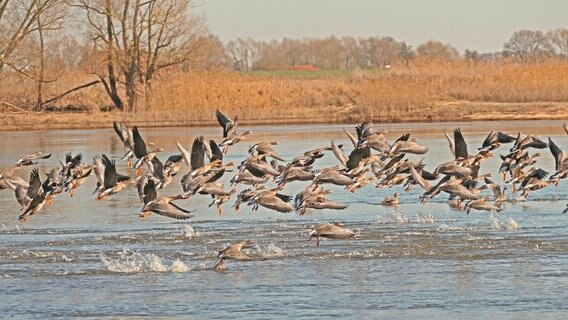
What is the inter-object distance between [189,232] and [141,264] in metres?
2.41

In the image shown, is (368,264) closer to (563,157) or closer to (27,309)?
(27,309)

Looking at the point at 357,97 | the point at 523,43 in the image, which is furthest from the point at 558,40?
the point at 357,97

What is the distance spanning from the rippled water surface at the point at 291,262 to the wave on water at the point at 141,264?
0.07ft

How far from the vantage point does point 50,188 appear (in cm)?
1630

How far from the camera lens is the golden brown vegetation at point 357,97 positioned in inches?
1698

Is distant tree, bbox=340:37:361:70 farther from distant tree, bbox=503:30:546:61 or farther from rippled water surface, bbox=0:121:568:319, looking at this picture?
rippled water surface, bbox=0:121:568:319

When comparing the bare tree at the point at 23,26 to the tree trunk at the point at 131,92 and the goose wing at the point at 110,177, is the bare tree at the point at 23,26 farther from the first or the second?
the goose wing at the point at 110,177

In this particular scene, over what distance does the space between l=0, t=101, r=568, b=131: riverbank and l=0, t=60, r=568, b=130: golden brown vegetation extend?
38mm

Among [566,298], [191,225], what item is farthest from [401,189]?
[566,298]

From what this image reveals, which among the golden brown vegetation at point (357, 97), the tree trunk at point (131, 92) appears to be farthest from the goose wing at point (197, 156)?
the tree trunk at point (131, 92)

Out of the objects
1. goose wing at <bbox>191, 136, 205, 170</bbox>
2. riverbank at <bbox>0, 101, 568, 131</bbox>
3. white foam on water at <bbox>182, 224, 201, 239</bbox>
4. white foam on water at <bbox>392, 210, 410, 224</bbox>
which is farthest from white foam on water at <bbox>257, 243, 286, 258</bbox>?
riverbank at <bbox>0, 101, 568, 131</bbox>

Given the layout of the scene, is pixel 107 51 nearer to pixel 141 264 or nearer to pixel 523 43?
pixel 141 264

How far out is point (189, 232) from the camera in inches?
620

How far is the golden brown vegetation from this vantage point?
43125 millimetres
